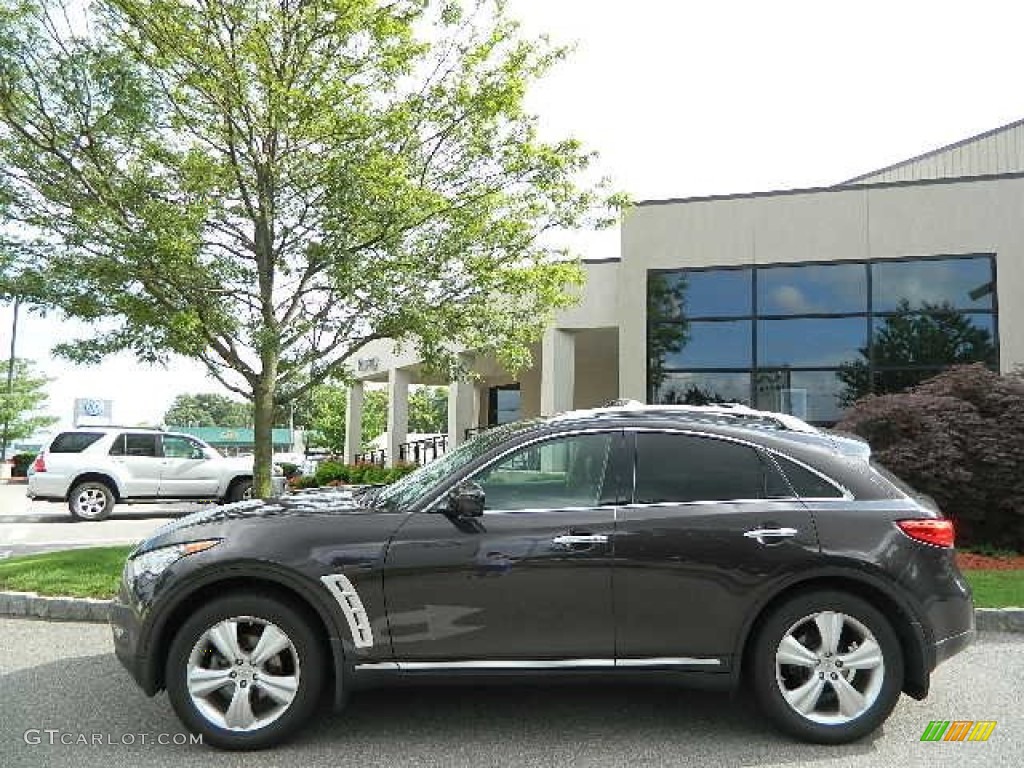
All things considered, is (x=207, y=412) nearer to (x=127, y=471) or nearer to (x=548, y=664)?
(x=127, y=471)

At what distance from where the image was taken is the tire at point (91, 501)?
15.7m

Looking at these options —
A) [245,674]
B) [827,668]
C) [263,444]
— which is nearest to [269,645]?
[245,674]

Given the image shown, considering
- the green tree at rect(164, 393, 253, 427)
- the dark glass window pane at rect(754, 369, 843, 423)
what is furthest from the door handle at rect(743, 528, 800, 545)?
the green tree at rect(164, 393, 253, 427)

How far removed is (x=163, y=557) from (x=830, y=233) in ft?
45.7

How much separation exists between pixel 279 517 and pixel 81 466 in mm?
13733

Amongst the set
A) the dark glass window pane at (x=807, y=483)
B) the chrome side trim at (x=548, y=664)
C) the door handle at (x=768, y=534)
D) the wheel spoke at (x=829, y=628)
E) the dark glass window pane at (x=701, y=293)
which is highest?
the dark glass window pane at (x=701, y=293)

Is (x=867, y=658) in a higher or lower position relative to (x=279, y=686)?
higher

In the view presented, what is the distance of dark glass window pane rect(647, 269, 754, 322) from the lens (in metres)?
15.6

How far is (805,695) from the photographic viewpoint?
3.96 meters

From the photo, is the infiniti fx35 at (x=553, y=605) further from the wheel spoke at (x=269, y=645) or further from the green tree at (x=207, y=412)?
the green tree at (x=207, y=412)

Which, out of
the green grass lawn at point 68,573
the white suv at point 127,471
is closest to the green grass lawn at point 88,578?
the green grass lawn at point 68,573

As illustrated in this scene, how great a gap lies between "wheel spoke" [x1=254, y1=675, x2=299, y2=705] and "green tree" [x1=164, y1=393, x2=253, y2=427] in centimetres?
15505

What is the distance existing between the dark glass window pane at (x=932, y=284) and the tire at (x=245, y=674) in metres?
13.6

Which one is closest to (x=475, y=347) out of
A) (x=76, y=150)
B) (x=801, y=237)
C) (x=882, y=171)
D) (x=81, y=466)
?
(x=76, y=150)
